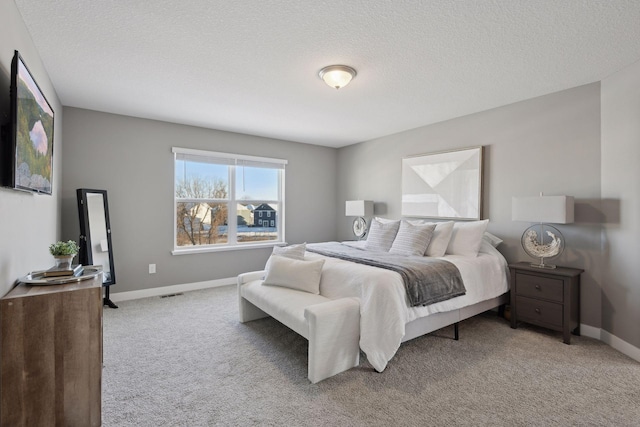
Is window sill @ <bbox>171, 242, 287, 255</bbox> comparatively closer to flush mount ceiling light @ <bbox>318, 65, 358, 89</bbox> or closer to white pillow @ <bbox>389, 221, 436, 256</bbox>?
white pillow @ <bbox>389, 221, 436, 256</bbox>

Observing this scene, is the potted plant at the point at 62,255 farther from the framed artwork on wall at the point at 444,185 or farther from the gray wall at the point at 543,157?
the gray wall at the point at 543,157

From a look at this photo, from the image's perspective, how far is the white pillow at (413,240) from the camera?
331cm

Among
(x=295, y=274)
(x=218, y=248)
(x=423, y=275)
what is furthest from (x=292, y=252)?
(x=218, y=248)

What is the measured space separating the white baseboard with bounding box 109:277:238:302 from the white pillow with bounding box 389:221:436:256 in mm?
2705

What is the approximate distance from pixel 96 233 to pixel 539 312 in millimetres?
4852

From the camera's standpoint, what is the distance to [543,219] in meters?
2.88

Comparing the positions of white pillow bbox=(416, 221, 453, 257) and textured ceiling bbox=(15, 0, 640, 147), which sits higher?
textured ceiling bbox=(15, 0, 640, 147)

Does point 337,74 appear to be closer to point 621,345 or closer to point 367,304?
point 367,304

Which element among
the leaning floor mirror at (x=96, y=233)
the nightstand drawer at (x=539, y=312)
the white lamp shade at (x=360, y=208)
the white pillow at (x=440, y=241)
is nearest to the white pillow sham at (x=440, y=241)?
the white pillow at (x=440, y=241)

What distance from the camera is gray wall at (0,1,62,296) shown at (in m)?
1.59

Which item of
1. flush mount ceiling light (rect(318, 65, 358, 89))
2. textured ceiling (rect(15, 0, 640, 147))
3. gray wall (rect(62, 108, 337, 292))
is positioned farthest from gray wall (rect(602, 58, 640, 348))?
gray wall (rect(62, 108, 337, 292))

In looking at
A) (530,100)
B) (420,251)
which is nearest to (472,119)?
(530,100)

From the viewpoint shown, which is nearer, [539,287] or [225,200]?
[539,287]

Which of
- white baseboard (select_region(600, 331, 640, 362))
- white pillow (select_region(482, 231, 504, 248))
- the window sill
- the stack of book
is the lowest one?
white baseboard (select_region(600, 331, 640, 362))
